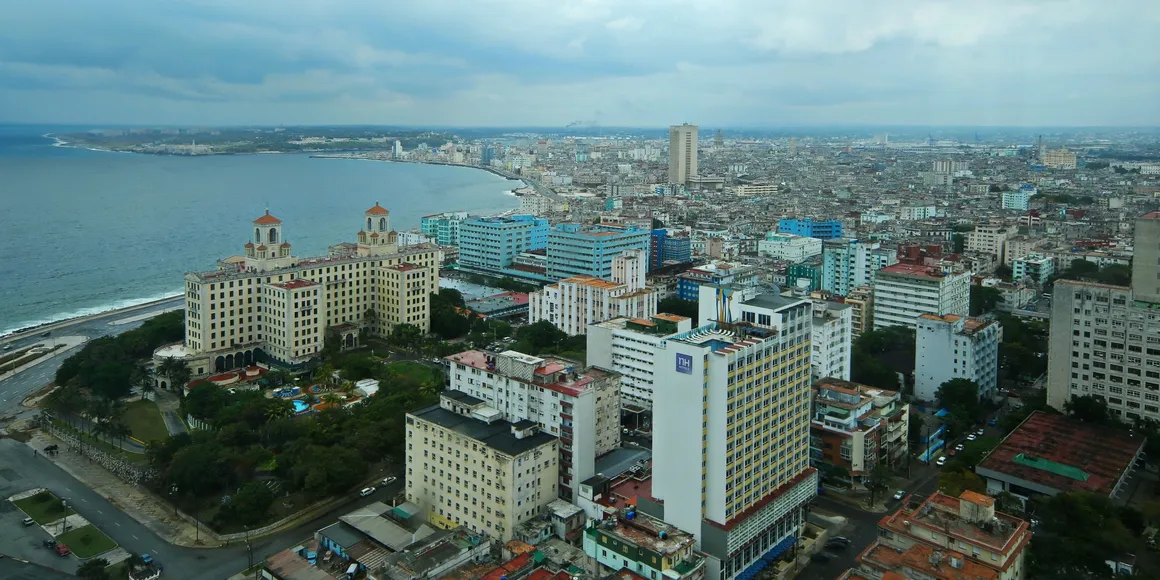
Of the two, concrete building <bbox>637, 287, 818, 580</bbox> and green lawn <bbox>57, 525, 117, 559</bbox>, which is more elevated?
concrete building <bbox>637, 287, 818, 580</bbox>

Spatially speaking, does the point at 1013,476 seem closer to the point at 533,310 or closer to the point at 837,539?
A: the point at 837,539

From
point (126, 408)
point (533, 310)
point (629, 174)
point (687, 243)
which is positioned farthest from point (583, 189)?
point (126, 408)

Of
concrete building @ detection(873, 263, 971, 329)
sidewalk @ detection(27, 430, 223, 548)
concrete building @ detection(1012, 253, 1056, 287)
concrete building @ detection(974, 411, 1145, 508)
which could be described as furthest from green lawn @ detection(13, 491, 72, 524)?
concrete building @ detection(1012, 253, 1056, 287)

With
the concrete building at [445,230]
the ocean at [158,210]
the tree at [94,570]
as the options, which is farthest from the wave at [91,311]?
the tree at [94,570]

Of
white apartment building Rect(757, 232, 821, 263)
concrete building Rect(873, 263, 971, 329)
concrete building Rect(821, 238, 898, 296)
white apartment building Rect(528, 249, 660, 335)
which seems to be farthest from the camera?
white apartment building Rect(757, 232, 821, 263)

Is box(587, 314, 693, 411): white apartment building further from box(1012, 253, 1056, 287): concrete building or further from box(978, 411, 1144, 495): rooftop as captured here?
box(1012, 253, 1056, 287): concrete building

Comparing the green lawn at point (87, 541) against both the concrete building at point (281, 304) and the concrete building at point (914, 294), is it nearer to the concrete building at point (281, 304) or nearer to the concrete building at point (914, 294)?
the concrete building at point (281, 304)

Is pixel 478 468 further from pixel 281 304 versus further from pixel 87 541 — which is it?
pixel 281 304
